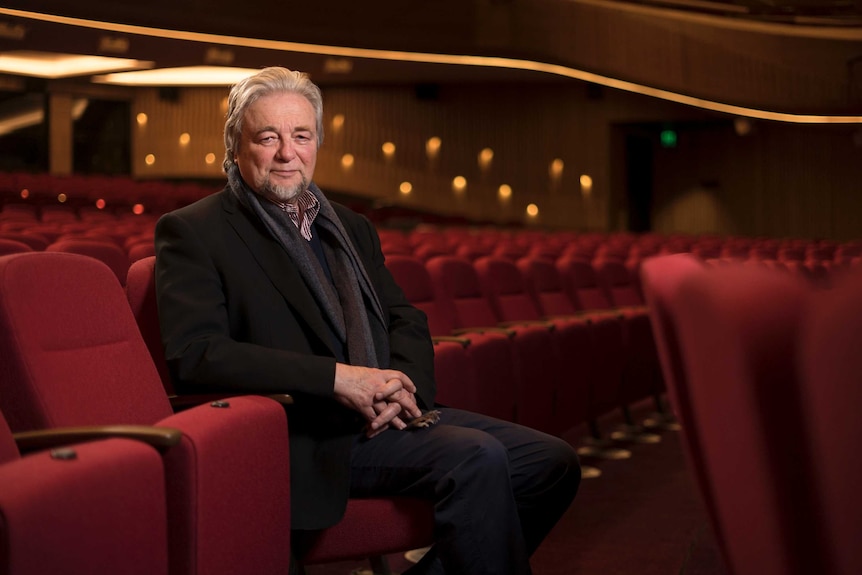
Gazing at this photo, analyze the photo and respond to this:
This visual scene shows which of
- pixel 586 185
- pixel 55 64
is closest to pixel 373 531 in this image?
pixel 586 185

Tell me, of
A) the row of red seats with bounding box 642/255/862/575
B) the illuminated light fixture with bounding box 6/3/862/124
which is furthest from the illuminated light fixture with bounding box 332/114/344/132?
the row of red seats with bounding box 642/255/862/575

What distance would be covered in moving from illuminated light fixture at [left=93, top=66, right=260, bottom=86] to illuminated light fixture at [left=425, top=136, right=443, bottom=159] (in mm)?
3002

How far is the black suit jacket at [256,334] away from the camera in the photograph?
1569mm

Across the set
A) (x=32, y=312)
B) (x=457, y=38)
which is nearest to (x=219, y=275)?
(x=32, y=312)

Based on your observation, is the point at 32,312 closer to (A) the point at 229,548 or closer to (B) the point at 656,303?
(A) the point at 229,548

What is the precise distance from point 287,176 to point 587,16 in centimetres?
1089

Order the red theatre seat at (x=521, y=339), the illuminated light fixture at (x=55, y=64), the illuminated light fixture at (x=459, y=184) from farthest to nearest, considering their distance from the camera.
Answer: the illuminated light fixture at (x=459, y=184) < the illuminated light fixture at (x=55, y=64) < the red theatre seat at (x=521, y=339)

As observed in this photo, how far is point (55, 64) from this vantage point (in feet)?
50.3

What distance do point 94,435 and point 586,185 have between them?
13.9 meters

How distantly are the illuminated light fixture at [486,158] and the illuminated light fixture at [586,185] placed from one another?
60.1 inches

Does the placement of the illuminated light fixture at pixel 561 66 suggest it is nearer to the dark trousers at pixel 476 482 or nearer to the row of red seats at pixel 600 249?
the row of red seats at pixel 600 249

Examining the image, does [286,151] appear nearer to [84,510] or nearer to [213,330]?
[213,330]

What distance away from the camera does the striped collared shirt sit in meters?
1.82

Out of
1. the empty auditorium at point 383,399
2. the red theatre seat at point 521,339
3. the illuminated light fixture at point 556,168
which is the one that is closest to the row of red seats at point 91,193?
the empty auditorium at point 383,399
